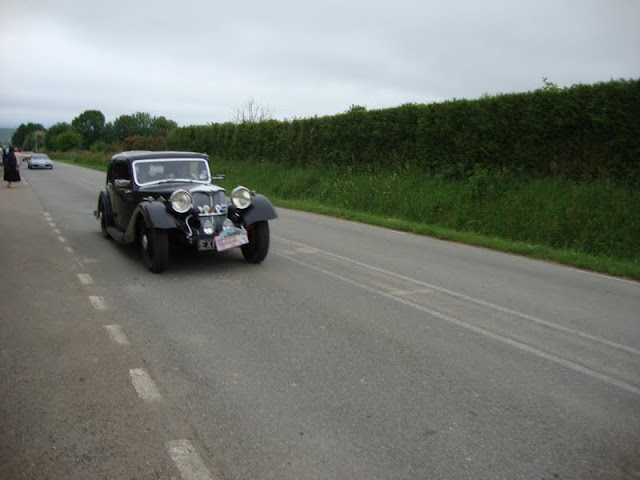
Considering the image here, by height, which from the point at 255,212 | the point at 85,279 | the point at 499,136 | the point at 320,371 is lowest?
the point at 85,279

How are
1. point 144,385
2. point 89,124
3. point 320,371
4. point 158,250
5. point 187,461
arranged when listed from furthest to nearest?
point 89,124 < point 158,250 < point 320,371 < point 144,385 < point 187,461

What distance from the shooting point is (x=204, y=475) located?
3.19 m

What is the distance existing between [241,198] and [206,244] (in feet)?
3.72

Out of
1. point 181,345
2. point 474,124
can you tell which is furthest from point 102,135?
point 181,345

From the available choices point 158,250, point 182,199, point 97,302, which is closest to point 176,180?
point 182,199

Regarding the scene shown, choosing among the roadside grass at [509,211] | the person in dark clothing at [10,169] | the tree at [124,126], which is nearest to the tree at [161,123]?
the tree at [124,126]

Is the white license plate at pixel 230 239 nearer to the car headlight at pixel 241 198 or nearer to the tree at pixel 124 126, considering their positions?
the car headlight at pixel 241 198

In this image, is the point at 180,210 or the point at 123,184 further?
the point at 123,184

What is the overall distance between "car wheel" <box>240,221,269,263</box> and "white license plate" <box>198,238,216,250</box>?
804 millimetres

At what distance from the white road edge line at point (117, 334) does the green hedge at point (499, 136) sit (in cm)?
1200

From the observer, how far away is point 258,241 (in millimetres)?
9055

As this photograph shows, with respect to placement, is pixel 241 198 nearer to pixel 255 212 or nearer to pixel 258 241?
pixel 255 212

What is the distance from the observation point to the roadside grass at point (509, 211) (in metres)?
11.3

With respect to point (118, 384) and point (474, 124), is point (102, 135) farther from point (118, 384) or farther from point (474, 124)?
point (118, 384)
